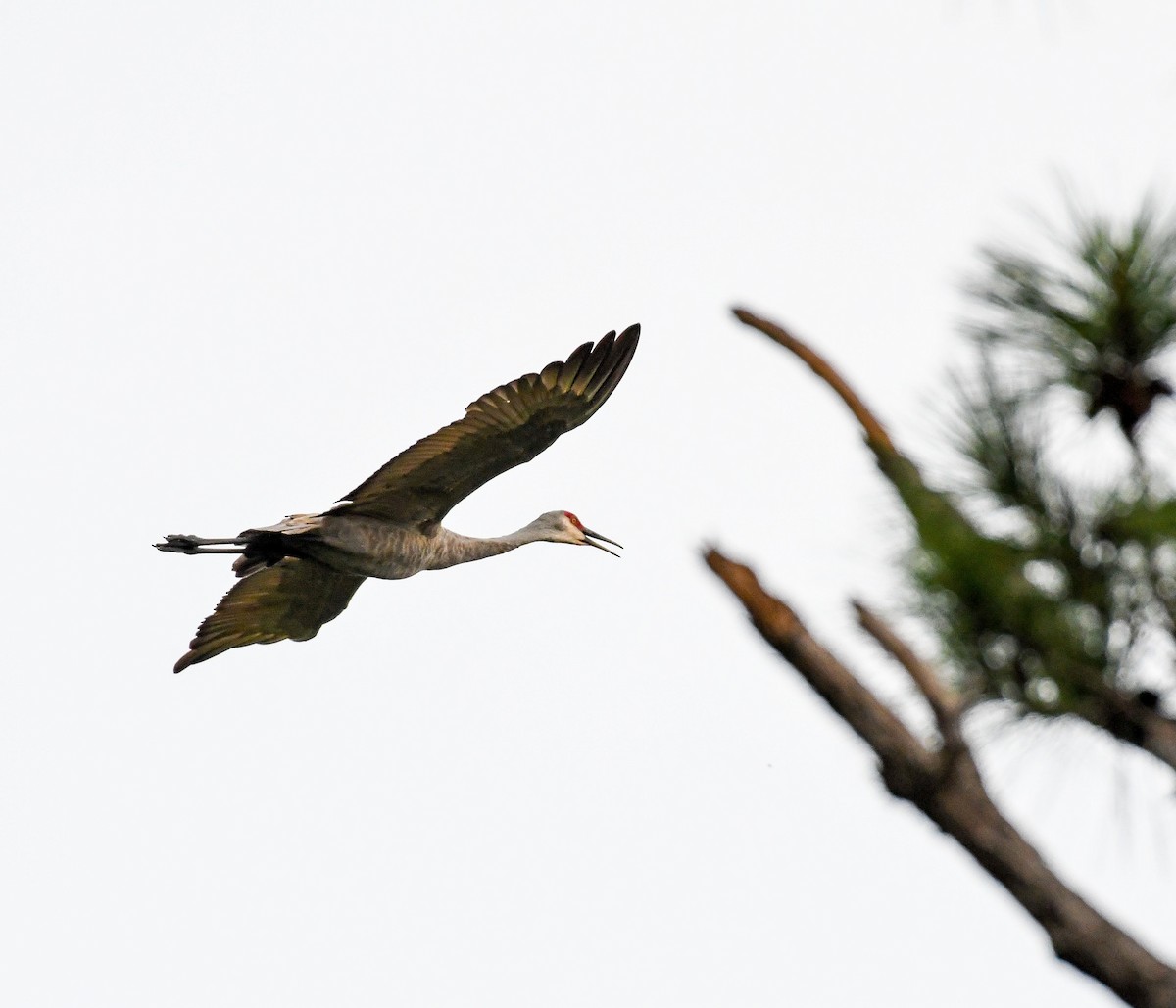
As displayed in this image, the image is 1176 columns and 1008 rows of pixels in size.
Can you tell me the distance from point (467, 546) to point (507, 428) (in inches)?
63.8

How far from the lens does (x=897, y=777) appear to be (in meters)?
3.24

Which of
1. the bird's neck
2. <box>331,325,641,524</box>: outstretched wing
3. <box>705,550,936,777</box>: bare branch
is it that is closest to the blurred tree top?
<box>705,550,936,777</box>: bare branch

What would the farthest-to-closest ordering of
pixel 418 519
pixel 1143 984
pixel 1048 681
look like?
1. pixel 418 519
2. pixel 1048 681
3. pixel 1143 984

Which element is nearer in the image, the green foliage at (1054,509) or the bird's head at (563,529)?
the green foliage at (1054,509)

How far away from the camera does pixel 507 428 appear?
36.1 ft

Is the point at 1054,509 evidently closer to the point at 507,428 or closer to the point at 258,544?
the point at 507,428

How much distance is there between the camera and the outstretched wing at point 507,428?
10.9 meters

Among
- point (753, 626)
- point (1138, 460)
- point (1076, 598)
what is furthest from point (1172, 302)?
point (753, 626)

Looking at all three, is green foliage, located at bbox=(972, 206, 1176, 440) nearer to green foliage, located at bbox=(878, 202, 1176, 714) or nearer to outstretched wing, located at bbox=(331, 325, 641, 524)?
green foliage, located at bbox=(878, 202, 1176, 714)

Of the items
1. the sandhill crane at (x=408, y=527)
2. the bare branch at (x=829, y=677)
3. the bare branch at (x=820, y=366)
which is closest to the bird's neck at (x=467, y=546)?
the sandhill crane at (x=408, y=527)

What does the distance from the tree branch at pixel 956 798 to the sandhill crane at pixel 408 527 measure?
7645mm

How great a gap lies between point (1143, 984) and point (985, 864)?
0.38 metres

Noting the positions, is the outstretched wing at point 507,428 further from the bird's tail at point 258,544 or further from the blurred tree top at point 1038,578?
the blurred tree top at point 1038,578

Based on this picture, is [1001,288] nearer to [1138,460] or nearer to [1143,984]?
Answer: [1138,460]
